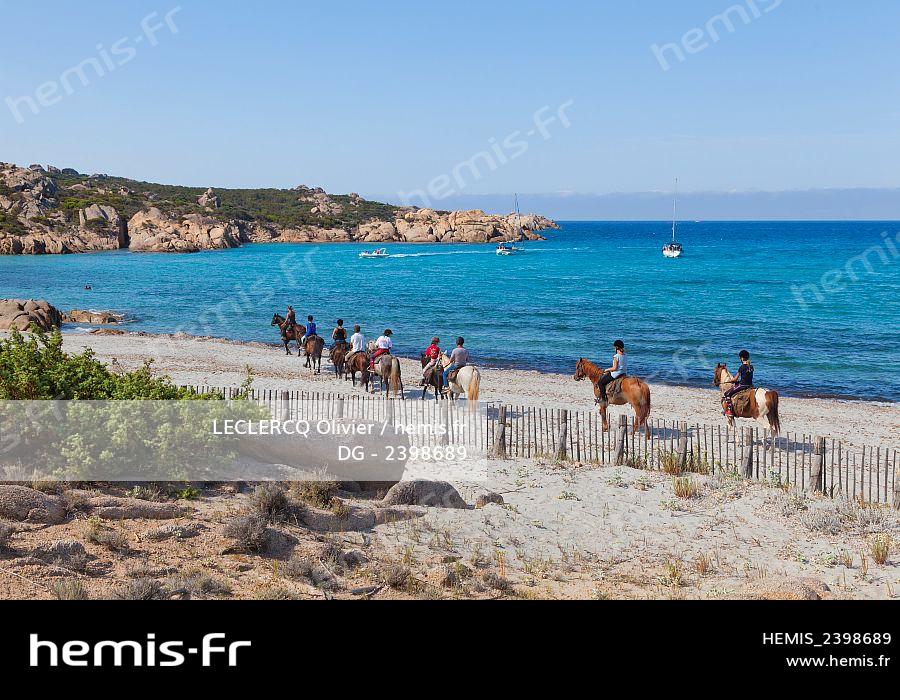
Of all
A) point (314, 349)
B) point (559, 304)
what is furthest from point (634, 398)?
point (559, 304)

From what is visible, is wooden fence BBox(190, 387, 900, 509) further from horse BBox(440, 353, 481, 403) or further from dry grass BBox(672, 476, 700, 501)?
dry grass BBox(672, 476, 700, 501)

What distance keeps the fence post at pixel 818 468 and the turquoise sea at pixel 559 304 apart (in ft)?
50.0

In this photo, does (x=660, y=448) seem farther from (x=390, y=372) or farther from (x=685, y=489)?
(x=390, y=372)

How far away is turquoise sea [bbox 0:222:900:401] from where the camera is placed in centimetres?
3478

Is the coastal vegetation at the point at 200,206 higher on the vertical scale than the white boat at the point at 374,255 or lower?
higher

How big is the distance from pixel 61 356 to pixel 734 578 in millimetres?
11819

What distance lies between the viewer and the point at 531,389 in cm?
2647

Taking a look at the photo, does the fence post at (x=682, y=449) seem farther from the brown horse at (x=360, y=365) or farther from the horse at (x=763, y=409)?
the brown horse at (x=360, y=365)

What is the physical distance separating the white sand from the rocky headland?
87952 millimetres

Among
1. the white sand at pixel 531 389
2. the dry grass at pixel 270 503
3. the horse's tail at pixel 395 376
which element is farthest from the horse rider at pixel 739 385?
the dry grass at pixel 270 503

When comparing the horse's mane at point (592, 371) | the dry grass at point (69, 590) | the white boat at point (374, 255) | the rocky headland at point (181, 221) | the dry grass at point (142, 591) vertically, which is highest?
the rocky headland at point (181, 221)

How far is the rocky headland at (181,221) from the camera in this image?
117 meters
